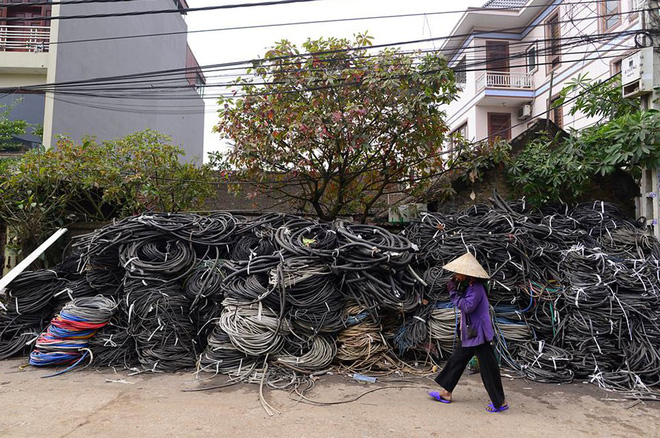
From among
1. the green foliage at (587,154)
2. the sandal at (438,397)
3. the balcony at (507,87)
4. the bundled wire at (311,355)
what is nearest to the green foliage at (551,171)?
the green foliage at (587,154)

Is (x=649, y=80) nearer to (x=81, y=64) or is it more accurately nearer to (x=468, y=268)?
(x=468, y=268)

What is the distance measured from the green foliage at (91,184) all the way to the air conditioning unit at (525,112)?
582 inches

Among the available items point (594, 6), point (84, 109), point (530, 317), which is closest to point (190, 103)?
point (84, 109)

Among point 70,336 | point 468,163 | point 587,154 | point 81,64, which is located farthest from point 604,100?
point 81,64

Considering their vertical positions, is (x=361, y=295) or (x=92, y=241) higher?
(x=92, y=241)

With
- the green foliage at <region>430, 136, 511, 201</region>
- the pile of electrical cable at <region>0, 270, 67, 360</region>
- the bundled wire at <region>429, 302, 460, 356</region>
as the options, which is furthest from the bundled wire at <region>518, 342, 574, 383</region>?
the pile of electrical cable at <region>0, 270, 67, 360</region>

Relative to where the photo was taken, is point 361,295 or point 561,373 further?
point 361,295

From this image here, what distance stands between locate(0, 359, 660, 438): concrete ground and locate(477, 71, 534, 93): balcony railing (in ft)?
52.7

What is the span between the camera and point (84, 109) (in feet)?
50.0

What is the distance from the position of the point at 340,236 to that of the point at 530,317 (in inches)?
107

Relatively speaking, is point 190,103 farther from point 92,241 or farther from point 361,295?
point 361,295

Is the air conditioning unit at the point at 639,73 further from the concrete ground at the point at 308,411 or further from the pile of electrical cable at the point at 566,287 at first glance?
the concrete ground at the point at 308,411

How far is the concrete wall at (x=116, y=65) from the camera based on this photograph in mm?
14180

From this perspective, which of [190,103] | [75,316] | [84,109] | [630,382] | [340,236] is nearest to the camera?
[630,382]
